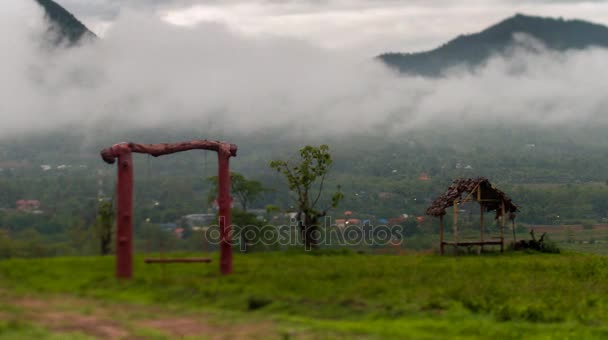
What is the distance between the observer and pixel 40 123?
121312mm

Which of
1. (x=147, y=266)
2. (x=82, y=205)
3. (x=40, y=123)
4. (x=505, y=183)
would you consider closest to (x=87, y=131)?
(x=40, y=123)

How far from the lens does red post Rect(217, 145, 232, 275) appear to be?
78.0 feet

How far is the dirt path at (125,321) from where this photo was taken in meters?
15.4

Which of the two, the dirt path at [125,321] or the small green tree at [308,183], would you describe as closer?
the dirt path at [125,321]

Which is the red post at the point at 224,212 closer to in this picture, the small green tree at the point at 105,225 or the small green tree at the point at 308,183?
the small green tree at the point at 105,225

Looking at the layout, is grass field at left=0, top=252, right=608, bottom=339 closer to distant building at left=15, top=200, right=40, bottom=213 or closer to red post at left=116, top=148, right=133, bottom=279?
red post at left=116, top=148, right=133, bottom=279

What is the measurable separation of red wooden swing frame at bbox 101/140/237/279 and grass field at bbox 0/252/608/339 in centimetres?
62

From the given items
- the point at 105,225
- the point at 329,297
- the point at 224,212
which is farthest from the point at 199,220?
the point at 329,297

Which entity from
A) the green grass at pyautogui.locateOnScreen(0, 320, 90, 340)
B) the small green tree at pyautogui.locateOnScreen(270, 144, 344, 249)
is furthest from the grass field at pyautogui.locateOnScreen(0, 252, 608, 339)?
the small green tree at pyautogui.locateOnScreen(270, 144, 344, 249)

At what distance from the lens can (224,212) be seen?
2431cm

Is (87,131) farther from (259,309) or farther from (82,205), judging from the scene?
(259,309)

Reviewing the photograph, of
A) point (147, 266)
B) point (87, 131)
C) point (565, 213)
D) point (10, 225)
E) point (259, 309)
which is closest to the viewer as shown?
point (259, 309)

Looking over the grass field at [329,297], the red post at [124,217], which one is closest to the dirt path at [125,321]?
the grass field at [329,297]

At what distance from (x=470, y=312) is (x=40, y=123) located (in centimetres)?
11149
